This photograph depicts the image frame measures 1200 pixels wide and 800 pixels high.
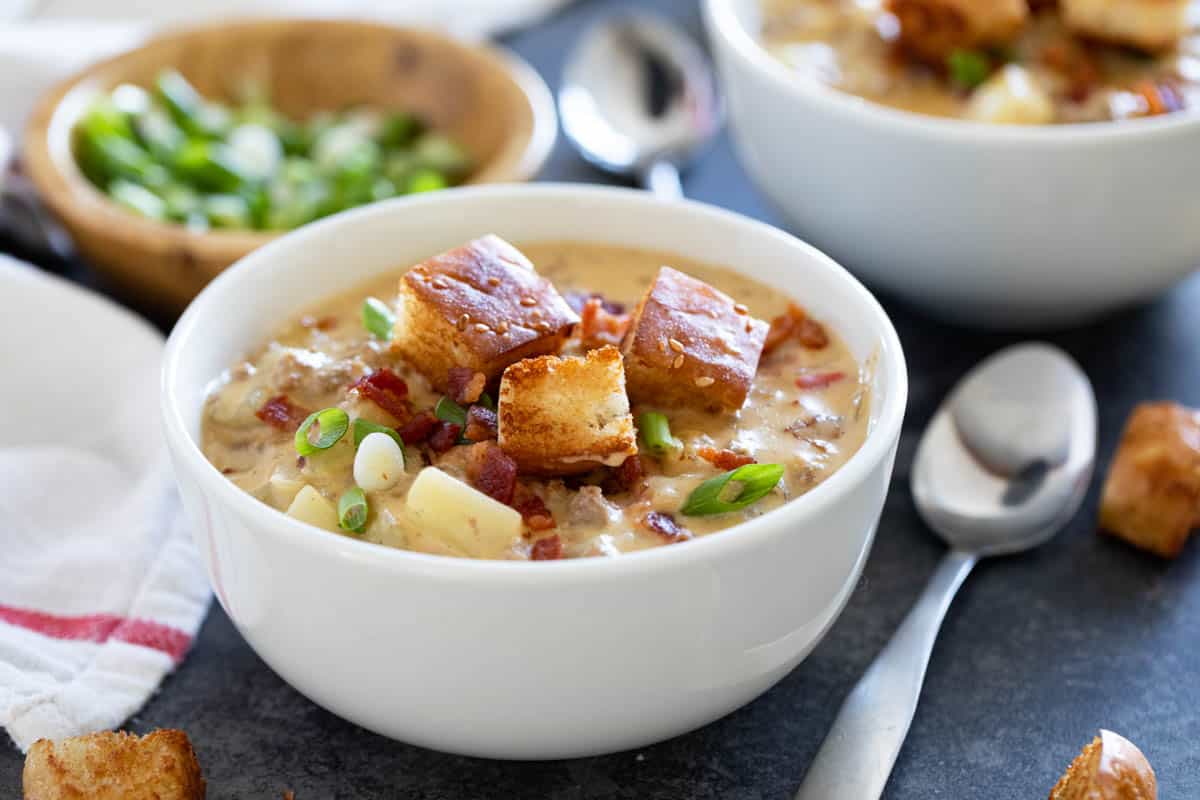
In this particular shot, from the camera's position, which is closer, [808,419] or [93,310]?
[808,419]

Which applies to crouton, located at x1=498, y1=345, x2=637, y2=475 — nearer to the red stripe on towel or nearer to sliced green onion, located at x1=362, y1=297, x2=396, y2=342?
sliced green onion, located at x1=362, y1=297, x2=396, y2=342

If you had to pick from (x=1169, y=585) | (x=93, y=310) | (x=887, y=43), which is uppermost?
(x=887, y=43)

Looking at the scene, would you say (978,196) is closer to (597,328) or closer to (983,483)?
(983,483)

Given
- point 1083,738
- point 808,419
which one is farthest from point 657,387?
point 1083,738

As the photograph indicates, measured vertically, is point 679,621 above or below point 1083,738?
above

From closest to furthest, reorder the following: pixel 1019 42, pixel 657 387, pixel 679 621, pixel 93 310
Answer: pixel 679 621, pixel 657 387, pixel 93 310, pixel 1019 42

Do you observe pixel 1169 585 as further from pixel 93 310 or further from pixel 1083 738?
pixel 93 310

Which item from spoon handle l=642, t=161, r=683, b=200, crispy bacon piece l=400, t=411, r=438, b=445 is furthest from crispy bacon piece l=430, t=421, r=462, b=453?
spoon handle l=642, t=161, r=683, b=200
